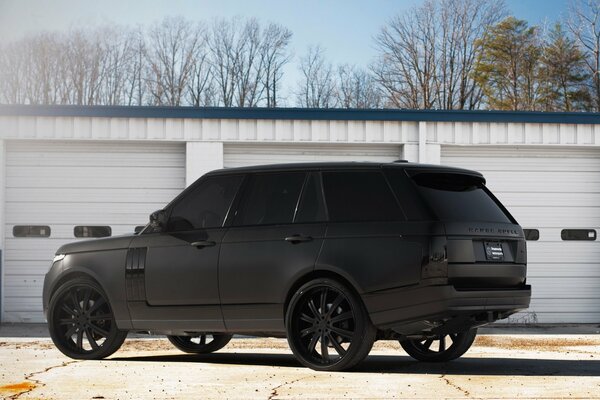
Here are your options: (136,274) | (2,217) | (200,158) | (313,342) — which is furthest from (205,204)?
(2,217)

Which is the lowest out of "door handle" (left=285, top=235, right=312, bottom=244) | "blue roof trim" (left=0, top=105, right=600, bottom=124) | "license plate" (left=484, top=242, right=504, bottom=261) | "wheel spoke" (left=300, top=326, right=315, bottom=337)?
"wheel spoke" (left=300, top=326, right=315, bottom=337)

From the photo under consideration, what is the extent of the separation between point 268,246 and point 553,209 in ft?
33.2

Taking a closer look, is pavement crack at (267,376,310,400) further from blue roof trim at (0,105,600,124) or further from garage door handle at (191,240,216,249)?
blue roof trim at (0,105,600,124)

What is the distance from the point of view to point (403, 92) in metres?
54.7

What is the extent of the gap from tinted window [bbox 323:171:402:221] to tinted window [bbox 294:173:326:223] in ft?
0.22

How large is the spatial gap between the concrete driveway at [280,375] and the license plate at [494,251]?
0.98 meters

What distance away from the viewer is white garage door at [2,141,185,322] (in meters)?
17.8

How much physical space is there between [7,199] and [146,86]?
3665 centimetres

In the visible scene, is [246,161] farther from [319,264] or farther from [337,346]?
[337,346]

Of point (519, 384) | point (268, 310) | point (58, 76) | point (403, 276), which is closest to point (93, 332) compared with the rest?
point (268, 310)

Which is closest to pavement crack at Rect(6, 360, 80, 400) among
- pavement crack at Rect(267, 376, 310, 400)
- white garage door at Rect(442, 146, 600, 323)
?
pavement crack at Rect(267, 376, 310, 400)

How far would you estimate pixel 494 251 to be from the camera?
9008mm

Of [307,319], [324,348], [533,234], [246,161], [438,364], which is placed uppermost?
[246,161]

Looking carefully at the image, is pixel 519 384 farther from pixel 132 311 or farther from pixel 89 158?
pixel 89 158
